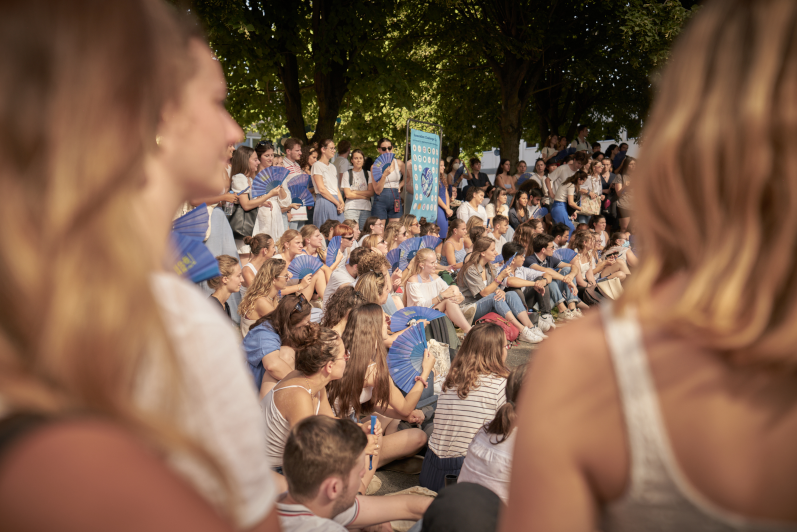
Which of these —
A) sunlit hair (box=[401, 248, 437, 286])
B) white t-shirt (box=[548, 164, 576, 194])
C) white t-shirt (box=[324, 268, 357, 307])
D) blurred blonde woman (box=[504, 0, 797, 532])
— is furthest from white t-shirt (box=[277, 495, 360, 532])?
white t-shirt (box=[548, 164, 576, 194])

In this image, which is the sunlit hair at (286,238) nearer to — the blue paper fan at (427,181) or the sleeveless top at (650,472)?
the blue paper fan at (427,181)

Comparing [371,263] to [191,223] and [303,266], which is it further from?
[191,223]

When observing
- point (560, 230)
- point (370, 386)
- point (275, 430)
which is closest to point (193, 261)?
point (275, 430)

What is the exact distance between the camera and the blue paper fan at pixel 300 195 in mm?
9125

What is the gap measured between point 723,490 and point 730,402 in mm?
100

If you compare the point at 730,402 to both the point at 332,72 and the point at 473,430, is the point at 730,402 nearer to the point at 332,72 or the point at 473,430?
the point at 473,430

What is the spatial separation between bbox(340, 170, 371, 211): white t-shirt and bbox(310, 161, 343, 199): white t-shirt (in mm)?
333

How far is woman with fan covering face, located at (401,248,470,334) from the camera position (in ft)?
26.9

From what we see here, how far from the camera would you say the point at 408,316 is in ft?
23.0

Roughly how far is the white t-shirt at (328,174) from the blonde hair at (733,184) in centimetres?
887

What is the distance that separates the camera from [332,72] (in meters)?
13.8

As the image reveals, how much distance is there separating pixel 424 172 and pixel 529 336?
3.90 meters

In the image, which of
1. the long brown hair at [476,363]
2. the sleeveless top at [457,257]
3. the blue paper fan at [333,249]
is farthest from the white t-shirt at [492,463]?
the sleeveless top at [457,257]

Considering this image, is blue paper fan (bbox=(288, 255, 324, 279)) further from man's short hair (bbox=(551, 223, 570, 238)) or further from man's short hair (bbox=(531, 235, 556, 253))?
man's short hair (bbox=(551, 223, 570, 238))
